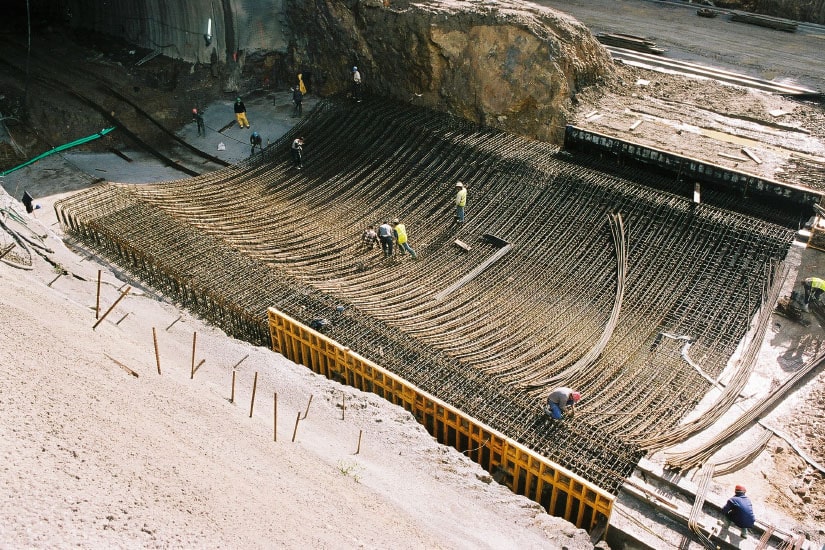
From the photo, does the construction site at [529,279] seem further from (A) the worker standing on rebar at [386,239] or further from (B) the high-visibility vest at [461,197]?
(B) the high-visibility vest at [461,197]

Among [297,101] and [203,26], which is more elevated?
[203,26]

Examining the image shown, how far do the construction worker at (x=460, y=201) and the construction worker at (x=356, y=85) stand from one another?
5953mm

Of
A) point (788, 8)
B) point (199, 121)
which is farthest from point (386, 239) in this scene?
point (788, 8)

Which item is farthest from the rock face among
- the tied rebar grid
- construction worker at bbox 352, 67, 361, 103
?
A: the tied rebar grid

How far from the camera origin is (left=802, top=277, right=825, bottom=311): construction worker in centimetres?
1138

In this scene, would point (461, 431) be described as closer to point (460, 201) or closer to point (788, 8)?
point (460, 201)

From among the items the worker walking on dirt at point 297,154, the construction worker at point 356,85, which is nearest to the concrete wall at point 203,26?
the construction worker at point 356,85

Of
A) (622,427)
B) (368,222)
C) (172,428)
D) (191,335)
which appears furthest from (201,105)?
(622,427)

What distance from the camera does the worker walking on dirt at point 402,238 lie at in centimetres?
1412

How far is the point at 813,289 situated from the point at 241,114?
15.8 m

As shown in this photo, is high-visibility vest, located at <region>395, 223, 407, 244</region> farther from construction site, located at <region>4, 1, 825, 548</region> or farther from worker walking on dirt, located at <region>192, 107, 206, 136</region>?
worker walking on dirt, located at <region>192, 107, 206, 136</region>

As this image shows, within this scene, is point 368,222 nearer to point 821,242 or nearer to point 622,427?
point 622,427

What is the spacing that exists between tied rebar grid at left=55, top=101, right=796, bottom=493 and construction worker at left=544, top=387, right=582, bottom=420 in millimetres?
161

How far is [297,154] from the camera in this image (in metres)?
17.7
